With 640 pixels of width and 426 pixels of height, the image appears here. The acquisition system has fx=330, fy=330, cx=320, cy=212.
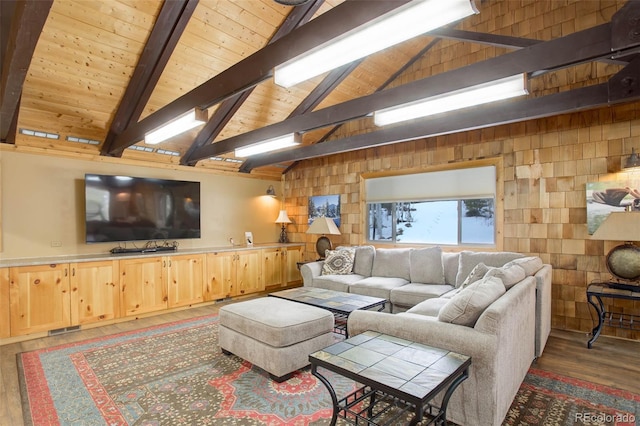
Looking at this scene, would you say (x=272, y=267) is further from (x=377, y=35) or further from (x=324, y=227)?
(x=377, y=35)

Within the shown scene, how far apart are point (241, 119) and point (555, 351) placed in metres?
5.12

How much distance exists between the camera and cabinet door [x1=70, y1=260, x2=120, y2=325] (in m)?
4.24

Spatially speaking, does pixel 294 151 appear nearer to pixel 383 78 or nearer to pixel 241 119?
pixel 241 119

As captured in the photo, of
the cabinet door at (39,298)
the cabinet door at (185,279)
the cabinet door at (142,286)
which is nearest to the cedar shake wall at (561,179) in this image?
the cabinet door at (185,279)

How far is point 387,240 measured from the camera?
19.5ft

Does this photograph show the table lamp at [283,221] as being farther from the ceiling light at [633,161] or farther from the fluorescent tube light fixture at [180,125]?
the ceiling light at [633,161]

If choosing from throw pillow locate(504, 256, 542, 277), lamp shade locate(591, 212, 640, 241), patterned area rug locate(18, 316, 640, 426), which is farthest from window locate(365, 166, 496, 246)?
patterned area rug locate(18, 316, 640, 426)

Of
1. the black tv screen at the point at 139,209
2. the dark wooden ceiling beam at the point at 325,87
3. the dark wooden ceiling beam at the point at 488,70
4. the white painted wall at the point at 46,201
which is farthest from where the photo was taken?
the dark wooden ceiling beam at the point at 325,87

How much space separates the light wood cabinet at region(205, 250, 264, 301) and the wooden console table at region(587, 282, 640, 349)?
4931mm

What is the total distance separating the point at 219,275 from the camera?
5703 mm

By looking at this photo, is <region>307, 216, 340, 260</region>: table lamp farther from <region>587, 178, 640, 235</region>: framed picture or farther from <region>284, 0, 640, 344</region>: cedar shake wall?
<region>587, 178, 640, 235</region>: framed picture

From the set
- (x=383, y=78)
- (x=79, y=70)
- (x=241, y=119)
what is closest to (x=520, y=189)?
(x=383, y=78)

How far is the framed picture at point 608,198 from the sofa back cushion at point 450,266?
154cm

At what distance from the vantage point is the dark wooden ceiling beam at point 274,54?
6.62 ft
